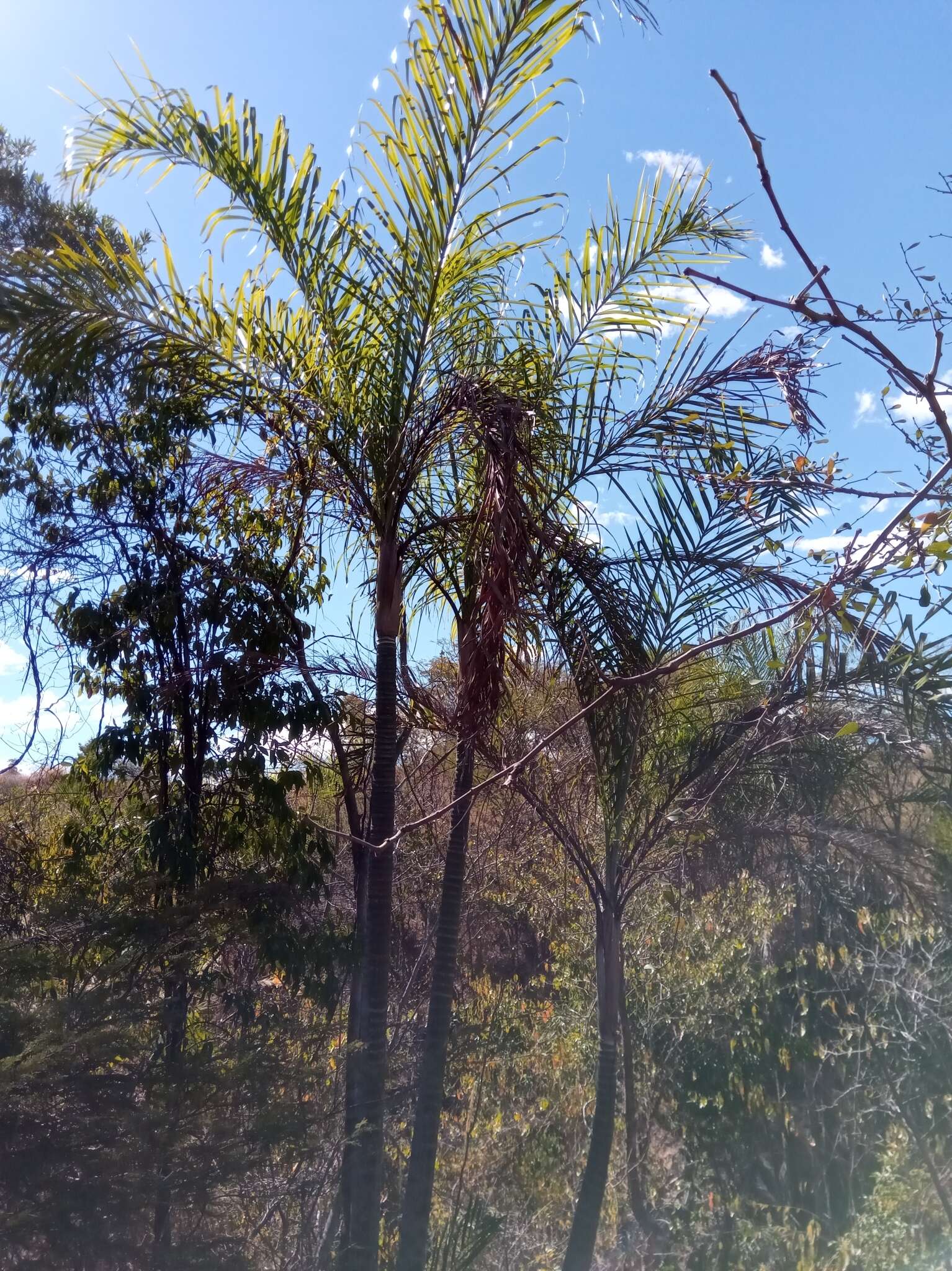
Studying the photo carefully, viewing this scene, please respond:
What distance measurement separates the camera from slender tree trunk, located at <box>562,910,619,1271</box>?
5270 mm

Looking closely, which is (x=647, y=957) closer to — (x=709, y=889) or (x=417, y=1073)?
(x=709, y=889)

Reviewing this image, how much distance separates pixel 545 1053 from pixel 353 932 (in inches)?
77.7

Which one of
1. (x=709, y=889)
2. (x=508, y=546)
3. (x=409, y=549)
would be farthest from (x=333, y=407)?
(x=709, y=889)

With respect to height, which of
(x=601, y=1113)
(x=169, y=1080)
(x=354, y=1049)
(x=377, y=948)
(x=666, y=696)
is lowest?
(x=601, y=1113)

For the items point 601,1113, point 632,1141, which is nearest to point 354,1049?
point 601,1113

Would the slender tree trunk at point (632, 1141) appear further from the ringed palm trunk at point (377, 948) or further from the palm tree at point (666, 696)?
the ringed palm trunk at point (377, 948)

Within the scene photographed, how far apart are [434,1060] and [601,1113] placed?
121 cm

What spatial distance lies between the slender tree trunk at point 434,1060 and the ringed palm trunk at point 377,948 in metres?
0.22

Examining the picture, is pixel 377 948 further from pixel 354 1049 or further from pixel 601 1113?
pixel 601 1113

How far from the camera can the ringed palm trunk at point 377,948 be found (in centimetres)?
436

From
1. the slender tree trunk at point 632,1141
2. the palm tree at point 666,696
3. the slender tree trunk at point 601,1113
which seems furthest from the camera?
the slender tree trunk at point 632,1141

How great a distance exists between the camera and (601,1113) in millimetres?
5555

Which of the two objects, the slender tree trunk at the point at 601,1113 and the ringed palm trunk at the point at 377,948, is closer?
the ringed palm trunk at the point at 377,948

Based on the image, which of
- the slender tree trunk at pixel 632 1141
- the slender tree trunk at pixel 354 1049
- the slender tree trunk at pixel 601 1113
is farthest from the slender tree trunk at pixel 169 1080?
the slender tree trunk at pixel 632 1141
